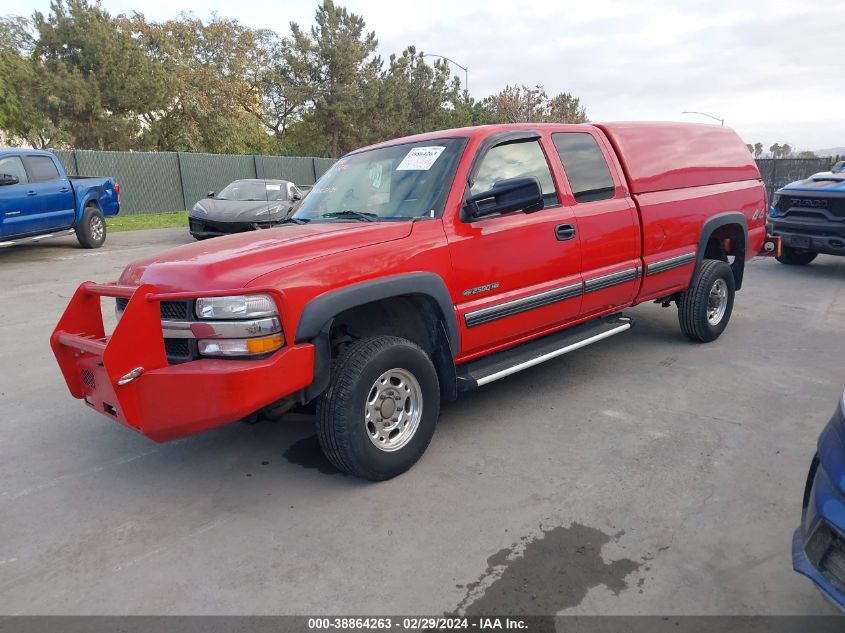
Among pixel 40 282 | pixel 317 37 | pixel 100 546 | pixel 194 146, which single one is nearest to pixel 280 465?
pixel 100 546

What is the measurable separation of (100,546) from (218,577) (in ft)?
2.22

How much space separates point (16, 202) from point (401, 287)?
9.82 metres

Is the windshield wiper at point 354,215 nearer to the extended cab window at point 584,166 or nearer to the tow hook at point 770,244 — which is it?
the extended cab window at point 584,166

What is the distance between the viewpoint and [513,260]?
4027 millimetres

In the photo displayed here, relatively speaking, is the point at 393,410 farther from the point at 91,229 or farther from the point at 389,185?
the point at 91,229

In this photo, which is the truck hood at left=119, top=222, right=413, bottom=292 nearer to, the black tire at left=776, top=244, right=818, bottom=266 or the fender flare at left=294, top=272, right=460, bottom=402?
the fender flare at left=294, top=272, right=460, bottom=402

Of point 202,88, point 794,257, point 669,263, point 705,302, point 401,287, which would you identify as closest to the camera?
point 401,287

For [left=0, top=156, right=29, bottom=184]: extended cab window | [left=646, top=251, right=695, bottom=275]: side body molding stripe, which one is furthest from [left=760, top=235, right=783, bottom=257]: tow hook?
[left=0, top=156, right=29, bottom=184]: extended cab window

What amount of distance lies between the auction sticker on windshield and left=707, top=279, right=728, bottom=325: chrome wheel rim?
324cm

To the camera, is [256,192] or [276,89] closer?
[256,192]

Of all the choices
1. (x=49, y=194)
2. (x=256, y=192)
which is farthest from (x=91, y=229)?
(x=256, y=192)

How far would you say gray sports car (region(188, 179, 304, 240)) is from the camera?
12.2 m

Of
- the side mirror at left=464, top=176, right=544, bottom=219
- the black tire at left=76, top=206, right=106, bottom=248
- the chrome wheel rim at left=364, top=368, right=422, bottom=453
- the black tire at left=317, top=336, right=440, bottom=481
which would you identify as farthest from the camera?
the black tire at left=76, top=206, right=106, bottom=248

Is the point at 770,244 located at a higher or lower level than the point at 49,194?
lower
